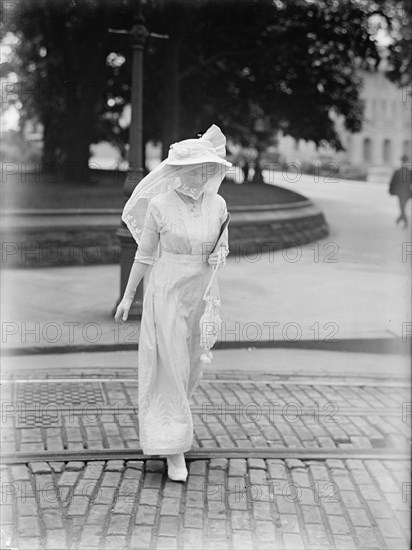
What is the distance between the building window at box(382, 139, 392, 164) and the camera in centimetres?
1454

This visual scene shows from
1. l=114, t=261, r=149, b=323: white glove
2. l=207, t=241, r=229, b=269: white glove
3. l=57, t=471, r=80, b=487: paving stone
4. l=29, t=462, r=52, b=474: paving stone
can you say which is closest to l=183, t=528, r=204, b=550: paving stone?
l=57, t=471, r=80, b=487: paving stone

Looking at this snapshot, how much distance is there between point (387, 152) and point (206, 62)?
3.92m

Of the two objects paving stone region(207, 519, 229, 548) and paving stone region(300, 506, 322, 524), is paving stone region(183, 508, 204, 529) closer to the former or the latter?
paving stone region(207, 519, 229, 548)

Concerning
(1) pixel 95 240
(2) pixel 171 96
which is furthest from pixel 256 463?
(2) pixel 171 96

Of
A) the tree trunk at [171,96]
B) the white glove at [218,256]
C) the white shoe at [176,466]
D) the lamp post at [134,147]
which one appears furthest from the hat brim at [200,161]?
the tree trunk at [171,96]

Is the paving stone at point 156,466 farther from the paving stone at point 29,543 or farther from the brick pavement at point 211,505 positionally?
the paving stone at point 29,543

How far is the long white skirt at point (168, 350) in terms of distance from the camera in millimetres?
4941

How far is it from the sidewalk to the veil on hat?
1.47m

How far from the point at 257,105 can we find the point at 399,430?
39.2 feet

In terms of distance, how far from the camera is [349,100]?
16203mm

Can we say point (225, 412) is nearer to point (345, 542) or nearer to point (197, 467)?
point (197, 467)

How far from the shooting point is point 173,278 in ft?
16.2

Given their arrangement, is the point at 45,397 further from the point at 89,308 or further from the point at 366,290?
the point at 366,290

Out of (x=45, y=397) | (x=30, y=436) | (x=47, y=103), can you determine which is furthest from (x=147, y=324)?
(x=47, y=103)
